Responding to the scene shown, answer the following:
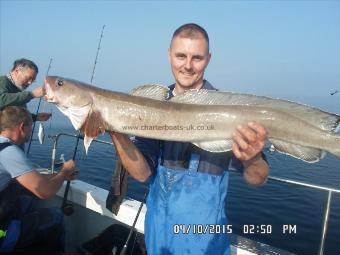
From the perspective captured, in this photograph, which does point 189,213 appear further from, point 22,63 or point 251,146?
point 22,63

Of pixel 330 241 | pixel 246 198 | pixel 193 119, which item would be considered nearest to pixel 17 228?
pixel 193 119

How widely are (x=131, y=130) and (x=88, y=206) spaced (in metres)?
2.79

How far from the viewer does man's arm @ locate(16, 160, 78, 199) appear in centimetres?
439

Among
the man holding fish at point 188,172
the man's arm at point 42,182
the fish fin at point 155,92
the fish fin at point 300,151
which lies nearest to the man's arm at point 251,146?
the man holding fish at point 188,172

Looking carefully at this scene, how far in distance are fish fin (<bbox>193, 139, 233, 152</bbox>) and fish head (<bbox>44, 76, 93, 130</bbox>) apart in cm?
124

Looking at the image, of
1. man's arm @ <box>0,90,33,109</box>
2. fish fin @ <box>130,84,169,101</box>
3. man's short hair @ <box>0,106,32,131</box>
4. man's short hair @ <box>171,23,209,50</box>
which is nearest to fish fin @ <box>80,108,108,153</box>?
fish fin @ <box>130,84,169,101</box>

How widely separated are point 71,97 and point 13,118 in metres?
2.08

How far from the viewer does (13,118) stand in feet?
15.8

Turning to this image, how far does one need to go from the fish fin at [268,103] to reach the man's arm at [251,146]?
30 cm

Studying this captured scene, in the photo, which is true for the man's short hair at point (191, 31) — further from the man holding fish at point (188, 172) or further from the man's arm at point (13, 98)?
the man's arm at point (13, 98)

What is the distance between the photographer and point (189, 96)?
3.24 meters

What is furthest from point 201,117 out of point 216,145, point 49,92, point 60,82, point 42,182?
point 42,182

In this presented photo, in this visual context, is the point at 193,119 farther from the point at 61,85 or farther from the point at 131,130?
the point at 61,85

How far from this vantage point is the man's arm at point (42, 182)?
439cm
